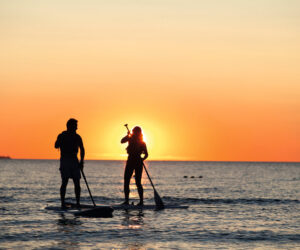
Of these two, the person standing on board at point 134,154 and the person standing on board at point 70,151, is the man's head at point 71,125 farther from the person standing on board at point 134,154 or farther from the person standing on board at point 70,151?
the person standing on board at point 134,154

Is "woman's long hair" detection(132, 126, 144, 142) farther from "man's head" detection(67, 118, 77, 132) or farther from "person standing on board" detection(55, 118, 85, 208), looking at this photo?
"man's head" detection(67, 118, 77, 132)

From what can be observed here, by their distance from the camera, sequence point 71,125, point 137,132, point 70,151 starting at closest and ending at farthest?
1. point 71,125
2. point 70,151
3. point 137,132

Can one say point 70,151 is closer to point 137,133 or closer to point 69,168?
point 69,168

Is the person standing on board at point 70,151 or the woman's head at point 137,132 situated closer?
the person standing on board at point 70,151

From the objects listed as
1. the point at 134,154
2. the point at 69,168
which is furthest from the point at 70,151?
the point at 134,154

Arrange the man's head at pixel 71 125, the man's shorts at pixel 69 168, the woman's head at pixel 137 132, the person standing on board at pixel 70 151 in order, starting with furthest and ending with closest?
the woman's head at pixel 137 132 < the man's shorts at pixel 69 168 < the person standing on board at pixel 70 151 < the man's head at pixel 71 125

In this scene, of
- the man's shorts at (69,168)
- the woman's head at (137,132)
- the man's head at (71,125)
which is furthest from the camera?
the woman's head at (137,132)

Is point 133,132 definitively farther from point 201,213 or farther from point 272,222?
point 272,222

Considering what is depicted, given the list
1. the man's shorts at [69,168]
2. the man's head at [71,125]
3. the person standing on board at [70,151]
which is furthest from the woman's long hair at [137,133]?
the man's head at [71,125]

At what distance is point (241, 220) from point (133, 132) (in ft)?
15.8

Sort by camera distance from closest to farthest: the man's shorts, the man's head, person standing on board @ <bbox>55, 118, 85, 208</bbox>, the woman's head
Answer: the man's head, person standing on board @ <bbox>55, 118, 85, 208</bbox>, the man's shorts, the woman's head

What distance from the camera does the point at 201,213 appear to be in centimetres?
1680

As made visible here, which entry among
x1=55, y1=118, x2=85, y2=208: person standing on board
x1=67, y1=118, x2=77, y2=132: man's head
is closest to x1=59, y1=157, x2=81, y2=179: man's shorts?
x1=55, y1=118, x2=85, y2=208: person standing on board

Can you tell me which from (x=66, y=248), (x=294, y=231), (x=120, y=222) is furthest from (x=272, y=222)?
(x=66, y=248)
